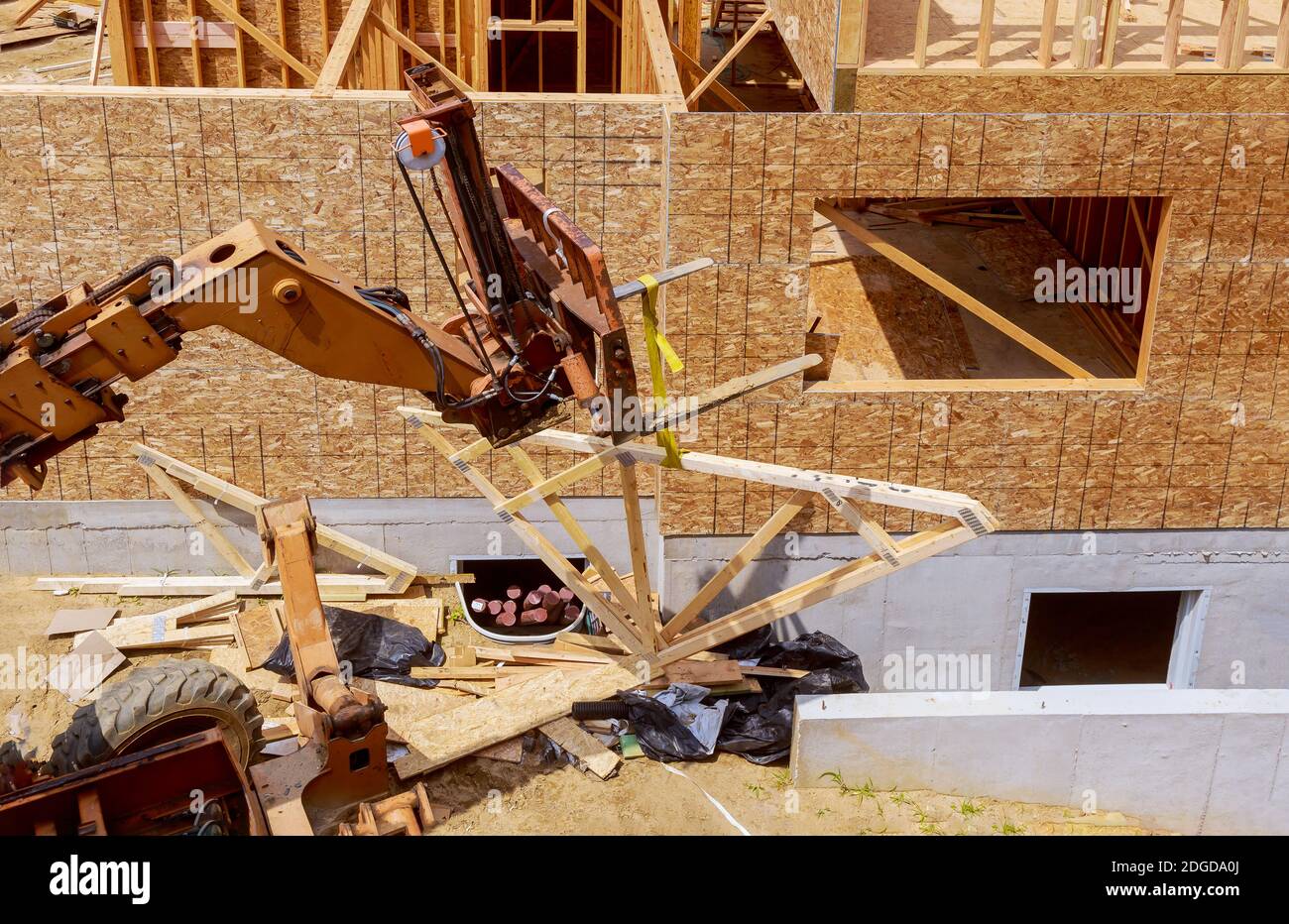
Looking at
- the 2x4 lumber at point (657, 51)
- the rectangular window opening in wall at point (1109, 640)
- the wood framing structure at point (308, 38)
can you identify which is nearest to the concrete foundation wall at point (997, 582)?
the rectangular window opening in wall at point (1109, 640)

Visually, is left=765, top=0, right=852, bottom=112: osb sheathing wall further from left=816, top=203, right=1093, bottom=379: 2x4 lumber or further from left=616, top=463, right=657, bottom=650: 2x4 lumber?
left=616, top=463, right=657, bottom=650: 2x4 lumber

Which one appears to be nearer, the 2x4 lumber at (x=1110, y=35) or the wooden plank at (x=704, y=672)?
the 2x4 lumber at (x=1110, y=35)

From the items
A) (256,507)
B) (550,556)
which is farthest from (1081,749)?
(256,507)

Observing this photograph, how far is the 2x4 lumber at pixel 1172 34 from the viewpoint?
34.7 feet

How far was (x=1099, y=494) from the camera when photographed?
12.6 metres

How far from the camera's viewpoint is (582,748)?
442 inches

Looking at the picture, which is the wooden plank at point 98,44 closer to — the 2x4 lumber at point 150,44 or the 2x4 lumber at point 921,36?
the 2x4 lumber at point 150,44

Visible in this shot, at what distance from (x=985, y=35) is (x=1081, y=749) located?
20.0ft

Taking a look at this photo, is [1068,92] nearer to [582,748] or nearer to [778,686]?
[778,686]

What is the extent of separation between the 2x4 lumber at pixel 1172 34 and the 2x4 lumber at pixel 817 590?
15.0 ft

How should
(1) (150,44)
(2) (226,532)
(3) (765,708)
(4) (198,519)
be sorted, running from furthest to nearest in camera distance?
(1) (150,44)
(2) (226,532)
(4) (198,519)
(3) (765,708)

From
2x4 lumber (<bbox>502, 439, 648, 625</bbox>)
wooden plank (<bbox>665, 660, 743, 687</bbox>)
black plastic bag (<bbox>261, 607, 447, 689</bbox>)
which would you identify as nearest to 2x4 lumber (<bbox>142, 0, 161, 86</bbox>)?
black plastic bag (<bbox>261, 607, 447, 689</bbox>)

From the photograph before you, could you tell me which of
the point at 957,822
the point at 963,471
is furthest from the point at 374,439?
the point at 957,822

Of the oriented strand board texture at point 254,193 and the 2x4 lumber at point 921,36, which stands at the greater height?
the 2x4 lumber at point 921,36
